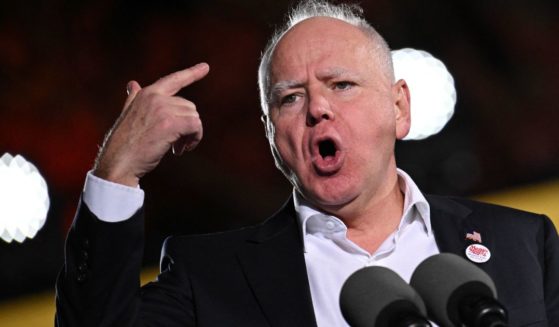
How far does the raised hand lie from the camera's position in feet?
6.26

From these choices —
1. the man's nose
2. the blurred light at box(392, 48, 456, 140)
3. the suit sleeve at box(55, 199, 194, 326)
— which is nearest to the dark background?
the blurred light at box(392, 48, 456, 140)

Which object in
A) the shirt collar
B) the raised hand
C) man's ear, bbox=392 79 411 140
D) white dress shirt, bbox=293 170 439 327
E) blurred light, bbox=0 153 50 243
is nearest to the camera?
the raised hand

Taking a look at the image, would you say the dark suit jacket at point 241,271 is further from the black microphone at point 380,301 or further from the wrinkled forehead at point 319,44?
the black microphone at point 380,301

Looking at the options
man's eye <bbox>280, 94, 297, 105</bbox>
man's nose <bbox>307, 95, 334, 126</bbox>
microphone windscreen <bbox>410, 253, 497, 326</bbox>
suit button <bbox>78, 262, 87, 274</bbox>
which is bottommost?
microphone windscreen <bbox>410, 253, 497, 326</bbox>

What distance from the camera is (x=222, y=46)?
4.48 m

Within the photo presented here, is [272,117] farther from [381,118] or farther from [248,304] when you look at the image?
[248,304]

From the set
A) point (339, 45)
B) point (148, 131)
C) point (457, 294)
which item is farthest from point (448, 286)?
point (339, 45)

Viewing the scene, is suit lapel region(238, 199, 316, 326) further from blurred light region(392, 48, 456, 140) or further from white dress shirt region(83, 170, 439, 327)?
blurred light region(392, 48, 456, 140)

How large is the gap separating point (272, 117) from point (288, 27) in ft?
1.00

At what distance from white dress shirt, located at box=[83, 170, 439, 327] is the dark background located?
6.62 feet

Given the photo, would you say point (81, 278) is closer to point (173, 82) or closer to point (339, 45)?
point (173, 82)

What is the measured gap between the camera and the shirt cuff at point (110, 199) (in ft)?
6.31

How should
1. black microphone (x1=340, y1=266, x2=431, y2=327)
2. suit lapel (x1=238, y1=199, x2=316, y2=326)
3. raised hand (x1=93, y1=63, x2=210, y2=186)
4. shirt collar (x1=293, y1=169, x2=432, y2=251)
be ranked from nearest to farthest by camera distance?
black microphone (x1=340, y1=266, x2=431, y2=327)
raised hand (x1=93, y1=63, x2=210, y2=186)
suit lapel (x1=238, y1=199, x2=316, y2=326)
shirt collar (x1=293, y1=169, x2=432, y2=251)

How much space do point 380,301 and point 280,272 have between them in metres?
0.78
